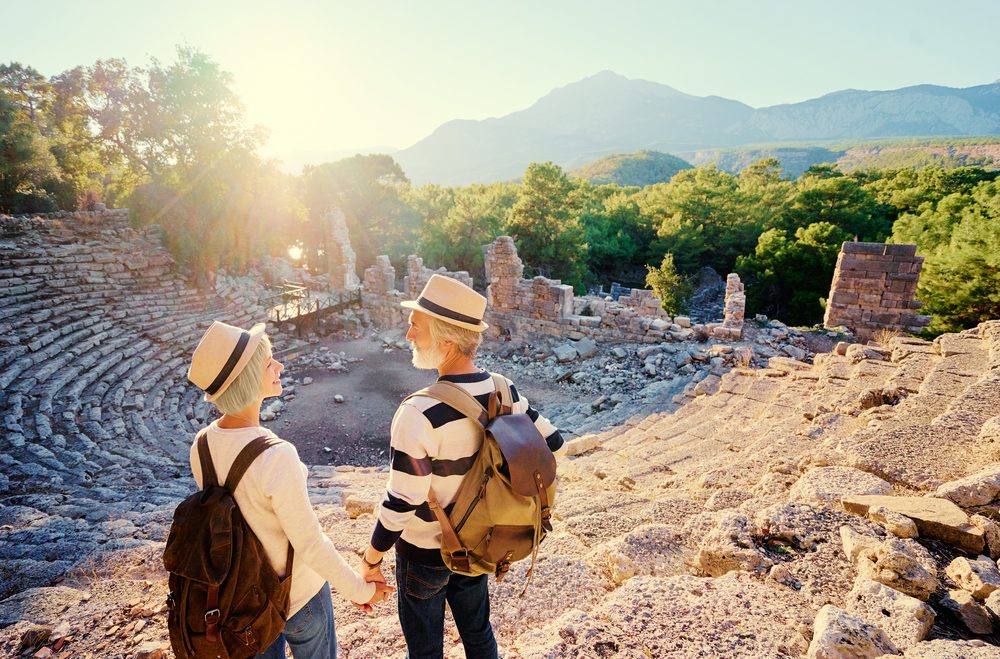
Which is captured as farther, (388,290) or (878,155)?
(878,155)

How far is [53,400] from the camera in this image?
312 inches

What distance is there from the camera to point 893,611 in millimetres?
2104

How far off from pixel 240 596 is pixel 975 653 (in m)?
2.73

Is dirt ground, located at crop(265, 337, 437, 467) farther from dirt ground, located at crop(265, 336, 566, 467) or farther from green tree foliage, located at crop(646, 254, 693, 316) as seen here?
green tree foliage, located at crop(646, 254, 693, 316)

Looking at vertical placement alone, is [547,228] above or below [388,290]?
above

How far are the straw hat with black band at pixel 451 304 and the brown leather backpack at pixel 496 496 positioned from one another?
0.32 m

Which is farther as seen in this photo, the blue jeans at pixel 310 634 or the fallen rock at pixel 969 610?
the fallen rock at pixel 969 610

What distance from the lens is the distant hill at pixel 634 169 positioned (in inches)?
3615

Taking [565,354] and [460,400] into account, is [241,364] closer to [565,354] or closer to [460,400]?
[460,400]

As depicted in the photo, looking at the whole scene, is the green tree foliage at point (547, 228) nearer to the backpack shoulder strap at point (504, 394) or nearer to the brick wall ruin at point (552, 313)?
the brick wall ruin at point (552, 313)

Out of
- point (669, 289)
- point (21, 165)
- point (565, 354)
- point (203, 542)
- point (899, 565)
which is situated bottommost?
point (565, 354)

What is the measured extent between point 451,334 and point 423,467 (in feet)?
1.92

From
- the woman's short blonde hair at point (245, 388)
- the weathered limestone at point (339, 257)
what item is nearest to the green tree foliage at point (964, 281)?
the woman's short blonde hair at point (245, 388)

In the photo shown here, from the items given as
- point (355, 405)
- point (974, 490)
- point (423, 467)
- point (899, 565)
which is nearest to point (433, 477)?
point (423, 467)
